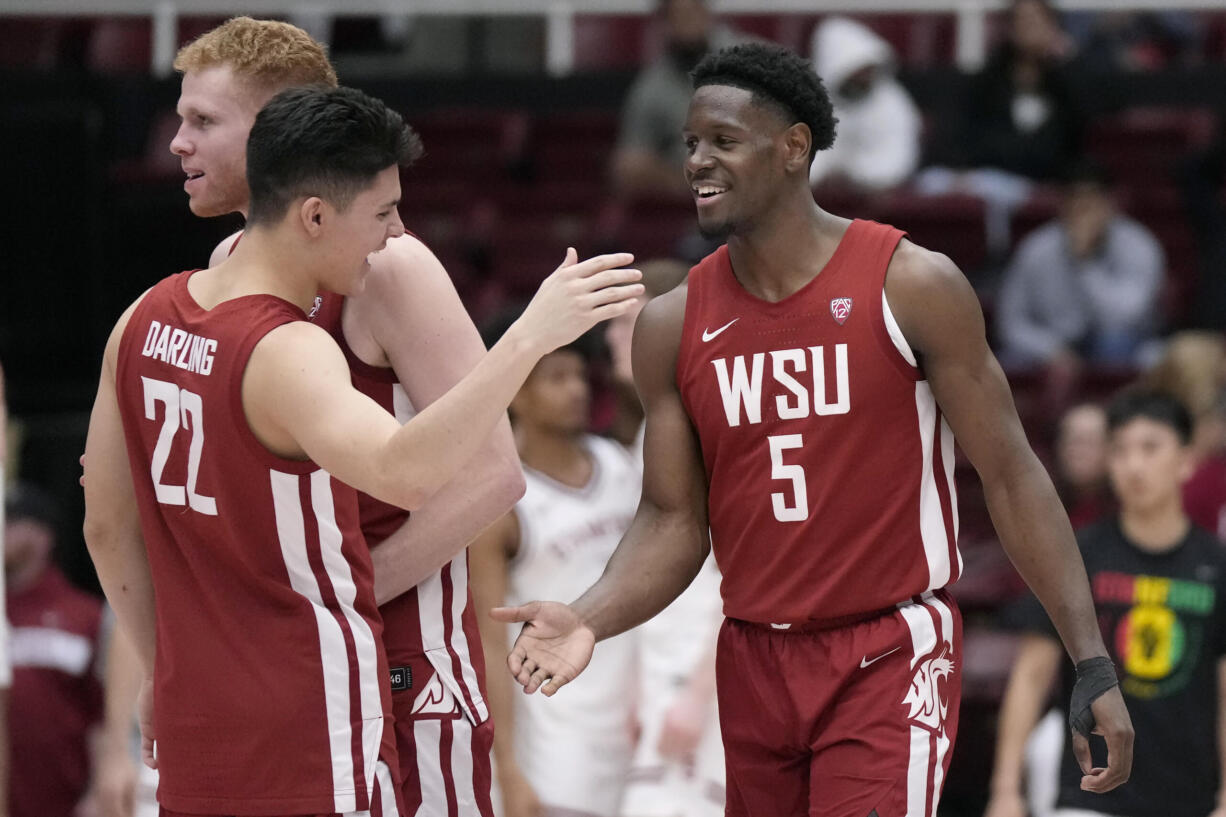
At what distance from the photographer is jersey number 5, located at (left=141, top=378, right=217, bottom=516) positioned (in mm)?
3576

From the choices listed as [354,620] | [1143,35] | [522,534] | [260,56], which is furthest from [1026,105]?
[354,620]

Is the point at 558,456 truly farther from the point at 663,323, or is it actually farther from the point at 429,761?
the point at 429,761

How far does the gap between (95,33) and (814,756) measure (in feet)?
32.6

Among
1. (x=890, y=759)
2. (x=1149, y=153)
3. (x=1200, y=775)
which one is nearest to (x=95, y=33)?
(x=1149, y=153)

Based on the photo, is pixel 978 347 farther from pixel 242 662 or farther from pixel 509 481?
pixel 242 662

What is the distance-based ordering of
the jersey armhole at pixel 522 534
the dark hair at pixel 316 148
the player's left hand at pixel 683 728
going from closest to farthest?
the dark hair at pixel 316 148
the player's left hand at pixel 683 728
the jersey armhole at pixel 522 534

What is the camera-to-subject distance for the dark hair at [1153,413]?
6.30m

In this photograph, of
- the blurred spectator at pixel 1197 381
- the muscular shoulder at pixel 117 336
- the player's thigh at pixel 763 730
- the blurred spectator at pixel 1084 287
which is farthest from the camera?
the blurred spectator at pixel 1084 287

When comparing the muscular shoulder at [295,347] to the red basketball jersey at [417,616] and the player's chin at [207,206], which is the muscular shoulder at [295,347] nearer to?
the red basketball jersey at [417,616]

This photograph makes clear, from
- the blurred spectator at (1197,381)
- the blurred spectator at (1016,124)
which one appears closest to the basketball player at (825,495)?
the blurred spectator at (1197,381)

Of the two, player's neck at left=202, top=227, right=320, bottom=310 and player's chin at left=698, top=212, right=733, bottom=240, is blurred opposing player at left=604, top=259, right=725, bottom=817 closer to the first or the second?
player's chin at left=698, top=212, right=733, bottom=240

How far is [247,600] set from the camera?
361cm

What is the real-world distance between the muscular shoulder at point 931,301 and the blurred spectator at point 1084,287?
227 inches

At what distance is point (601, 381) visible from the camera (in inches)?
384
